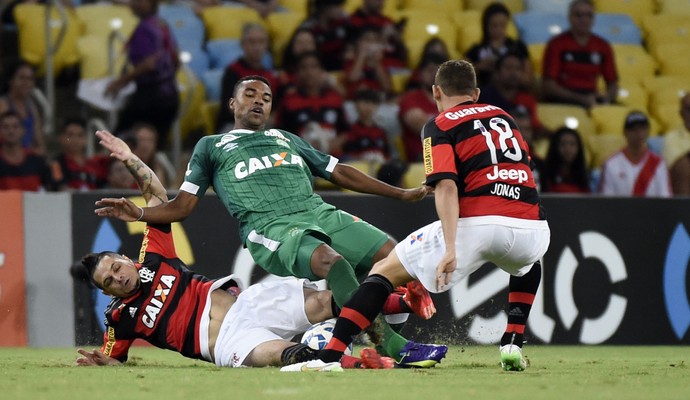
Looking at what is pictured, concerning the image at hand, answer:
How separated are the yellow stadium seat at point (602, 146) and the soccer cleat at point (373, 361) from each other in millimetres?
7062

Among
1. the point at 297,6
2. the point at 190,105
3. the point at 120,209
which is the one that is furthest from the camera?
the point at 297,6

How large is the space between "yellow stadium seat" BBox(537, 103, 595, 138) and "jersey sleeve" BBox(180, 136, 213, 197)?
660 cm

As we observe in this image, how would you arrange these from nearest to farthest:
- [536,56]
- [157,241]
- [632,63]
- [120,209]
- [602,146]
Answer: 1. [120,209]
2. [157,241]
3. [602,146]
4. [536,56]
5. [632,63]

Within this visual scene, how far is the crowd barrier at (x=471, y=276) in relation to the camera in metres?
10.2

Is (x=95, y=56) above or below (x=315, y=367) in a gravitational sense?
above

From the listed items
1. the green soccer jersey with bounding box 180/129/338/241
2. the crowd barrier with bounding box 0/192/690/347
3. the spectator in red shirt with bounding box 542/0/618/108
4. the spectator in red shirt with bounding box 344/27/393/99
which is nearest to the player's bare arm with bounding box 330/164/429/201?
the green soccer jersey with bounding box 180/129/338/241

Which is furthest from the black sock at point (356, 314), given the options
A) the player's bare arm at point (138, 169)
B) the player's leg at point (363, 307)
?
the player's bare arm at point (138, 169)

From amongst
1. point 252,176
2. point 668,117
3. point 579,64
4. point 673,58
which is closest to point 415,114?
point 579,64

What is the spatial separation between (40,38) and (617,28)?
24.0 feet

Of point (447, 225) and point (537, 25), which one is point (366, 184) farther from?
point (537, 25)

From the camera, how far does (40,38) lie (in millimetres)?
12945

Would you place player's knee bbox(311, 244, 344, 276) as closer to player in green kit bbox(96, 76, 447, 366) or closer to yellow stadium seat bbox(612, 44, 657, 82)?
player in green kit bbox(96, 76, 447, 366)

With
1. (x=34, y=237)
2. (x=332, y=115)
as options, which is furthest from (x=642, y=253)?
(x=34, y=237)

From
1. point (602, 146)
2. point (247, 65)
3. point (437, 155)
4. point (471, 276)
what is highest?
point (247, 65)
